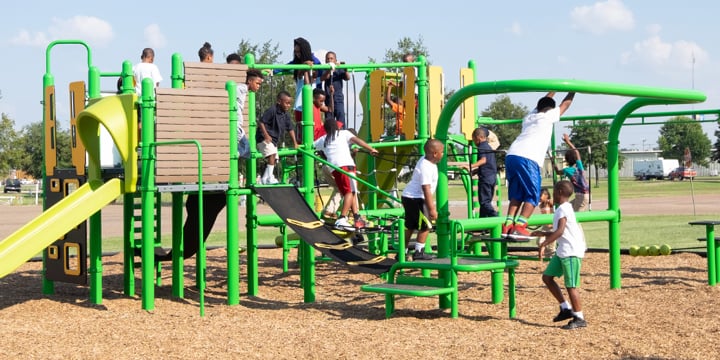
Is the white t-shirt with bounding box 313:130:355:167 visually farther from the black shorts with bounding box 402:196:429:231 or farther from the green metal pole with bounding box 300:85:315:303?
the black shorts with bounding box 402:196:429:231

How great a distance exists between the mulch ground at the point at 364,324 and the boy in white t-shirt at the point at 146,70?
2757mm

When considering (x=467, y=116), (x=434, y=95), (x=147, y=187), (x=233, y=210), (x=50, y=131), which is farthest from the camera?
(x=467, y=116)

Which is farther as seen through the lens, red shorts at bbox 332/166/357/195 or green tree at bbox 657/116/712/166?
green tree at bbox 657/116/712/166

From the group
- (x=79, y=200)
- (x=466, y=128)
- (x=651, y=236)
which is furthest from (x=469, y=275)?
(x=651, y=236)

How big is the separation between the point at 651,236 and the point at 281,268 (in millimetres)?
8628

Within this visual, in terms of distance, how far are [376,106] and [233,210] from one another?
396 cm

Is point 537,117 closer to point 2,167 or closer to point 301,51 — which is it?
point 301,51

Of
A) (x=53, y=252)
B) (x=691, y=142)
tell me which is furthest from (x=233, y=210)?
(x=691, y=142)

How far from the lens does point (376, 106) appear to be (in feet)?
45.4

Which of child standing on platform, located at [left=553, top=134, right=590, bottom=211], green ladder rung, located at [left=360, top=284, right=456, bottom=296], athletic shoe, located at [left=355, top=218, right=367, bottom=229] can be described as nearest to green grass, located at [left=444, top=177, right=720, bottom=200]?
child standing on platform, located at [left=553, top=134, right=590, bottom=211]

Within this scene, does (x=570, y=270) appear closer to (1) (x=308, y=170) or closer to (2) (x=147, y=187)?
(1) (x=308, y=170)

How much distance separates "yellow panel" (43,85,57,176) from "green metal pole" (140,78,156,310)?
2.34m

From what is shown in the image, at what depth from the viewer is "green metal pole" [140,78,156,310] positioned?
33.6ft

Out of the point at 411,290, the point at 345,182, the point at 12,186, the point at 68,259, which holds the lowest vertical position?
the point at 411,290
